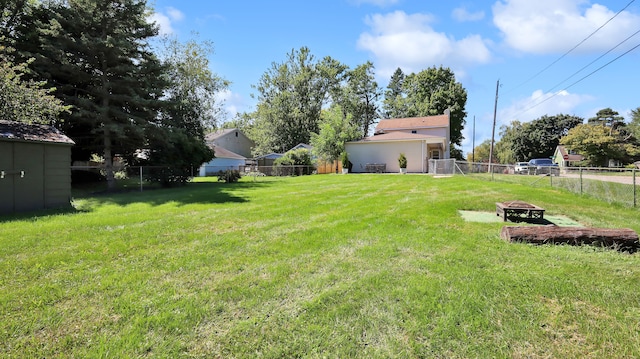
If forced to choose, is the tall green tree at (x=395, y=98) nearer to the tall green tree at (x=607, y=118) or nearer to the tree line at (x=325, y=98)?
the tree line at (x=325, y=98)

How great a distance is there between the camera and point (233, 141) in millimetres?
44031

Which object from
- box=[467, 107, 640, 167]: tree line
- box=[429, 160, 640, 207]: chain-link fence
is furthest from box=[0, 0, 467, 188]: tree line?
box=[467, 107, 640, 167]: tree line

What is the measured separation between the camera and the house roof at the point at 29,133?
8266 millimetres

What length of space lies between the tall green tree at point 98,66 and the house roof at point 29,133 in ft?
15.9

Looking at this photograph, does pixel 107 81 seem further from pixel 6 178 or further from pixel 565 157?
pixel 565 157

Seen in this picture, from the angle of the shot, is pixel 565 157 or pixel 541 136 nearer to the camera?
pixel 565 157

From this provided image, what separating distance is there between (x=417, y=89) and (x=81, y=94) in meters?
42.6

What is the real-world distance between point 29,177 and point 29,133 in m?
1.28

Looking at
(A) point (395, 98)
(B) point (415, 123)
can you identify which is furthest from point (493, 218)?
(A) point (395, 98)

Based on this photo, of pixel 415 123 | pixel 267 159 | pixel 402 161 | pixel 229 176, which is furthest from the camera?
pixel 267 159

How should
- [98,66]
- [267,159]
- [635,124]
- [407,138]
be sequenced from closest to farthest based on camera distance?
[98,66] < [407,138] < [267,159] < [635,124]

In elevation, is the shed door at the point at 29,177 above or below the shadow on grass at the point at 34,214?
above

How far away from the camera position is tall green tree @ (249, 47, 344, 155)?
4012 centimetres

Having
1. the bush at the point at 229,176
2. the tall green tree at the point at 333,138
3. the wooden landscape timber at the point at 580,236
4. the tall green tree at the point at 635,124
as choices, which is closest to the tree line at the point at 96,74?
the bush at the point at 229,176
